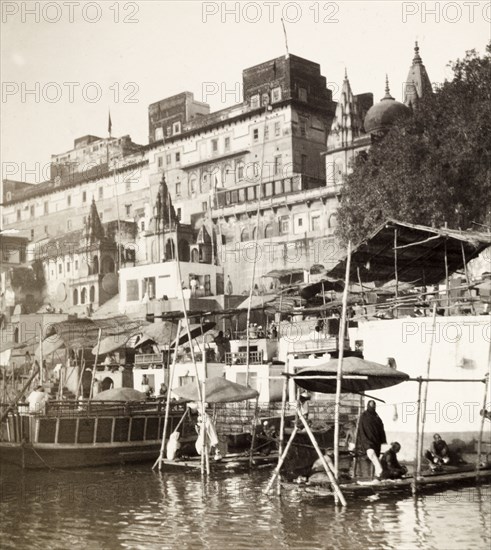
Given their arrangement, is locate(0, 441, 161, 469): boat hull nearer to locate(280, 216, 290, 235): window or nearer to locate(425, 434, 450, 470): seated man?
locate(425, 434, 450, 470): seated man

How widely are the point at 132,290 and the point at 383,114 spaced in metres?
20.9

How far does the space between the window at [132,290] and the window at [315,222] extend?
42.6 feet

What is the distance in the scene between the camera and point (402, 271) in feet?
71.9

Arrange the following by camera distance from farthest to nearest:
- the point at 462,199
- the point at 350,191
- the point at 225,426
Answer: the point at 350,191 → the point at 462,199 → the point at 225,426

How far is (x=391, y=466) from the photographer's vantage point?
14.5 meters

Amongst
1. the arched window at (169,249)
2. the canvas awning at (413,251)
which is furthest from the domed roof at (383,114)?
the canvas awning at (413,251)

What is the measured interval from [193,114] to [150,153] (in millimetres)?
5382

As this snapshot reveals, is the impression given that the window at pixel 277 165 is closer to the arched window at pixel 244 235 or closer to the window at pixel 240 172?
the window at pixel 240 172

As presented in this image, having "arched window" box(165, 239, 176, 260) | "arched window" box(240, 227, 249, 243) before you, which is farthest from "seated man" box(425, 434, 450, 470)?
"arched window" box(165, 239, 176, 260)

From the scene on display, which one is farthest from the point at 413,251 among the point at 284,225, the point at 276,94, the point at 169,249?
the point at 276,94

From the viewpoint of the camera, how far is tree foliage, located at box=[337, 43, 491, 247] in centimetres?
2872

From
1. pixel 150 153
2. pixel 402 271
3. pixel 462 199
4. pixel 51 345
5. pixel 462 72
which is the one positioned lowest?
pixel 51 345

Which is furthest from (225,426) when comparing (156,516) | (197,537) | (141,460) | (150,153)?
(150,153)

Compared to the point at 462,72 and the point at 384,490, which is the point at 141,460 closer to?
the point at 384,490
